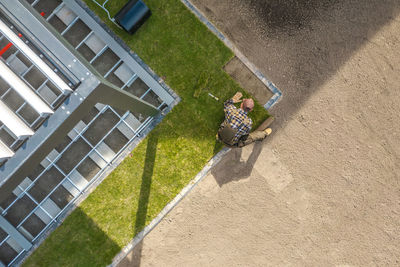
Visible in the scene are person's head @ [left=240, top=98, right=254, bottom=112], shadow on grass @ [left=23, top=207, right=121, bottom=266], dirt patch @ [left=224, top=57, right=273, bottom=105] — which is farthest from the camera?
shadow on grass @ [left=23, top=207, right=121, bottom=266]

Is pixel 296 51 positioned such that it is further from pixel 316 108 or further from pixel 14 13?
pixel 14 13

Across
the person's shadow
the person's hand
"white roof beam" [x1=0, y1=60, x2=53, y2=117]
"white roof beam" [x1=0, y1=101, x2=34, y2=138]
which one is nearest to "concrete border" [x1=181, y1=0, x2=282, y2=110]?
the person's hand

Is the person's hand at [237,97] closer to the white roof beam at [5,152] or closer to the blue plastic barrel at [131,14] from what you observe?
the blue plastic barrel at [131,14]

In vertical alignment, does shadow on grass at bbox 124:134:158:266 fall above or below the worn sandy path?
above

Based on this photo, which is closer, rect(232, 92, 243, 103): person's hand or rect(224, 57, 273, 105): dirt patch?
rect(232, 92, 243, 103): person's hand

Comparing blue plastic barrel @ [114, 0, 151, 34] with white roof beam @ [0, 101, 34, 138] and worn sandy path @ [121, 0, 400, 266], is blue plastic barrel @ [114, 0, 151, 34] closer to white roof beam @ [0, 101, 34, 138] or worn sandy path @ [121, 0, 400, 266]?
worn sandy path @ [121, 0, 400, 266]

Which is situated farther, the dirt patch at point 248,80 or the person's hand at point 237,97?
the dirt patch at point 248,80

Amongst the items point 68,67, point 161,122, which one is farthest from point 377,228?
point 68,67

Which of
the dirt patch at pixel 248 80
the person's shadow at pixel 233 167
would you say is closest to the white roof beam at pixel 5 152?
the person's shadow at pixel 233 167
